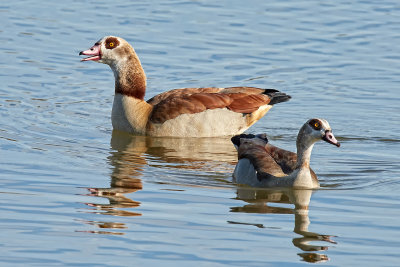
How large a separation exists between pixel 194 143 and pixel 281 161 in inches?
110

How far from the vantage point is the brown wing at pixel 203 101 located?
1611cm

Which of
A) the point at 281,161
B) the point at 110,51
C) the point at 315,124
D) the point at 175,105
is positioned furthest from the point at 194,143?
the point at 315,124

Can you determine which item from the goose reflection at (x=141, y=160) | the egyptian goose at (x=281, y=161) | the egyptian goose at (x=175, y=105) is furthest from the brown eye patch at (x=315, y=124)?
the egyptian goose at (x=175, y=105)

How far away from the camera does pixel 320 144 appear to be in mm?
15391

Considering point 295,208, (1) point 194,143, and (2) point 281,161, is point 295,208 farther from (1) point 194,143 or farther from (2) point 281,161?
(1) point 194,143

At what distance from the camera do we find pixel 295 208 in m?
11.6

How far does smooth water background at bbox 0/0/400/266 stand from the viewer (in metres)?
9.89

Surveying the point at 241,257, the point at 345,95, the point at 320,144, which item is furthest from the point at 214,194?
the point at 345,95

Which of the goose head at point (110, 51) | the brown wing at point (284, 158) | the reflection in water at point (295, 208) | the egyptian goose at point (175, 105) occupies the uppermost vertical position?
the goose head at point (110, 51)

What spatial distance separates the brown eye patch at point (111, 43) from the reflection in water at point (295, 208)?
4.98 metres

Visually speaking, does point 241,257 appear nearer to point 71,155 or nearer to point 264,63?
point 71,155

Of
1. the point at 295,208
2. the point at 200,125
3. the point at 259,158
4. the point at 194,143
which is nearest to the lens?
the point at 295,208

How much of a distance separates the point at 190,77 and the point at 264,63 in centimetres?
165

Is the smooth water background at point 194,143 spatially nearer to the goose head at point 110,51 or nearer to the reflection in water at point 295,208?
the reflection in water at point 295,208
